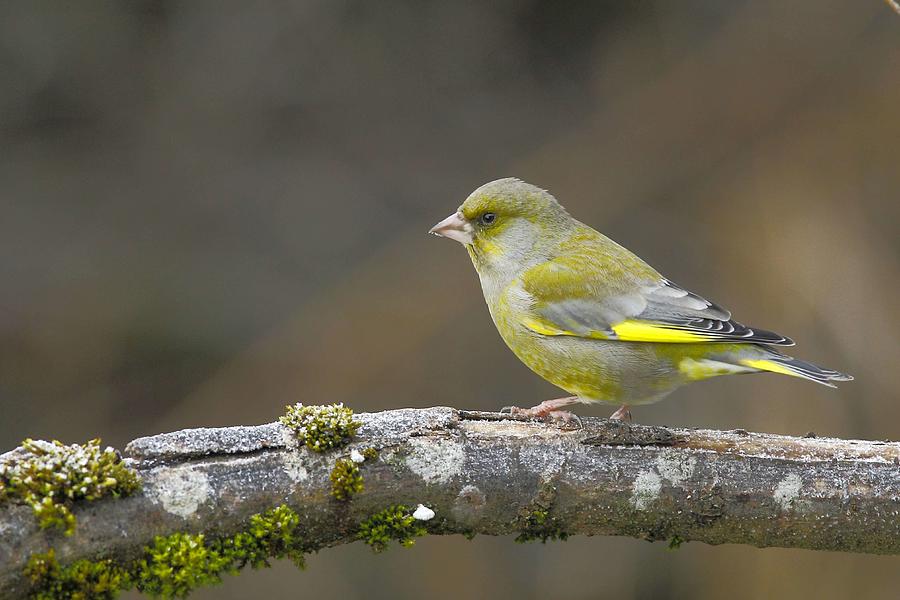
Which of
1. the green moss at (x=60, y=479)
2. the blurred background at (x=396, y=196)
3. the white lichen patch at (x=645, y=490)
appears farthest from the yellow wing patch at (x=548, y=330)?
the blurred background at (x=396, y=196)

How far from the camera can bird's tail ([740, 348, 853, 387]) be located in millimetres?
4324

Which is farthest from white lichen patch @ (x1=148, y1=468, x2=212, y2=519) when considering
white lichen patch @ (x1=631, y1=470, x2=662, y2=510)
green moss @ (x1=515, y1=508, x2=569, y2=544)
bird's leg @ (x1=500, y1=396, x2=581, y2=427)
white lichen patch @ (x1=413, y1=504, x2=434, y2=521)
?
white lichen patch @ (x1=631, y1=470, x2=662, y2=510)

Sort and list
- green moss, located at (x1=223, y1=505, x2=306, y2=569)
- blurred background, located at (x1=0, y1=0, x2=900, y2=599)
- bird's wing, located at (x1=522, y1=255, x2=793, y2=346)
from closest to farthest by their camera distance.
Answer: green moss, located at (x1=223, y1=505, x2=306, y2=569) → bird's wing, located at (x1=522, y1=255, x2=793, y2=346) → blurred background, located at (x1=0, y1=0, x2=900, y2=599)

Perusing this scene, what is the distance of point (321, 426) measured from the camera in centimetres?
370

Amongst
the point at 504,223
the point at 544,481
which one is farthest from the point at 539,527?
the point at 504,223

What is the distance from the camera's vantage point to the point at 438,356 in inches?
Result: 292

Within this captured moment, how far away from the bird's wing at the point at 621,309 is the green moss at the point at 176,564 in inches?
69.1

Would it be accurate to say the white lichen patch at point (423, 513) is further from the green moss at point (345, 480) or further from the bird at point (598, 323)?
the bird at point (598, 323)

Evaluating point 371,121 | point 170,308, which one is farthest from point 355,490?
point 371,121

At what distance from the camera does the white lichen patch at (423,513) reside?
3.66m

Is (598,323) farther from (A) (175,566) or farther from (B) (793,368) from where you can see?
(A) (175,566)

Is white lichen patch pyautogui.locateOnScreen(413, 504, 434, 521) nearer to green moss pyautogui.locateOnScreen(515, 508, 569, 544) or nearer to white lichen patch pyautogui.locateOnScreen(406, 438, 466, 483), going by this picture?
white lichen patch pyautogui.locateOnScreen(406, 438, 466, 483)

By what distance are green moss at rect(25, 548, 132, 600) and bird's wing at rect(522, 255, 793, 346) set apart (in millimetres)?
2289

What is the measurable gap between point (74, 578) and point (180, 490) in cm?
44
